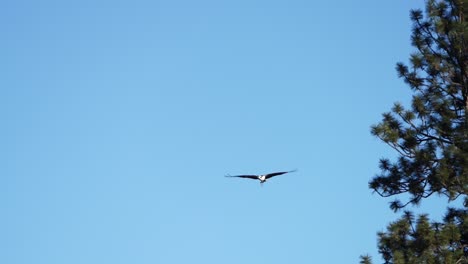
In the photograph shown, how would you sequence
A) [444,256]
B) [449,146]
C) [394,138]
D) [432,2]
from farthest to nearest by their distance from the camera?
[432,2]
[394,138]
[449,146]
[444,256]

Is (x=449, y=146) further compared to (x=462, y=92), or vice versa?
(x=462, y=92)

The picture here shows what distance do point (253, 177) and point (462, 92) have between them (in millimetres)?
6612

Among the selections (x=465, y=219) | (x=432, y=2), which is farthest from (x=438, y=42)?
(x=465, y=219)

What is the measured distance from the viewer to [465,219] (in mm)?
20031

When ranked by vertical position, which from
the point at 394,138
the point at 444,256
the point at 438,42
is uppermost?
the point at 438,42

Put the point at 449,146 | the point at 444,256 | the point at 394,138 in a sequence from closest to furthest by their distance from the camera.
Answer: the point at 444,256 → the point at 449,146 → the point at 394,138

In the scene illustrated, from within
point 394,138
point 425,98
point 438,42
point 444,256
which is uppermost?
point 438,42

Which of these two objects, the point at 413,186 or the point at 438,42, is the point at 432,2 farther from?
the point at 413,186

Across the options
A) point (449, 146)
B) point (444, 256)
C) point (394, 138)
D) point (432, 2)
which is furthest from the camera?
point (432, 2)

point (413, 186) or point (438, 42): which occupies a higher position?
point (438, 42)

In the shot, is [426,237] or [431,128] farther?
[431,128]

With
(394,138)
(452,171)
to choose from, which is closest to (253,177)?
(394,138)

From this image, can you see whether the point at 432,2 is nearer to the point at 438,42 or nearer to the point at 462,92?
A: the point at 438,42

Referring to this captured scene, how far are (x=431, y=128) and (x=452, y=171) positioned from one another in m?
2.06
